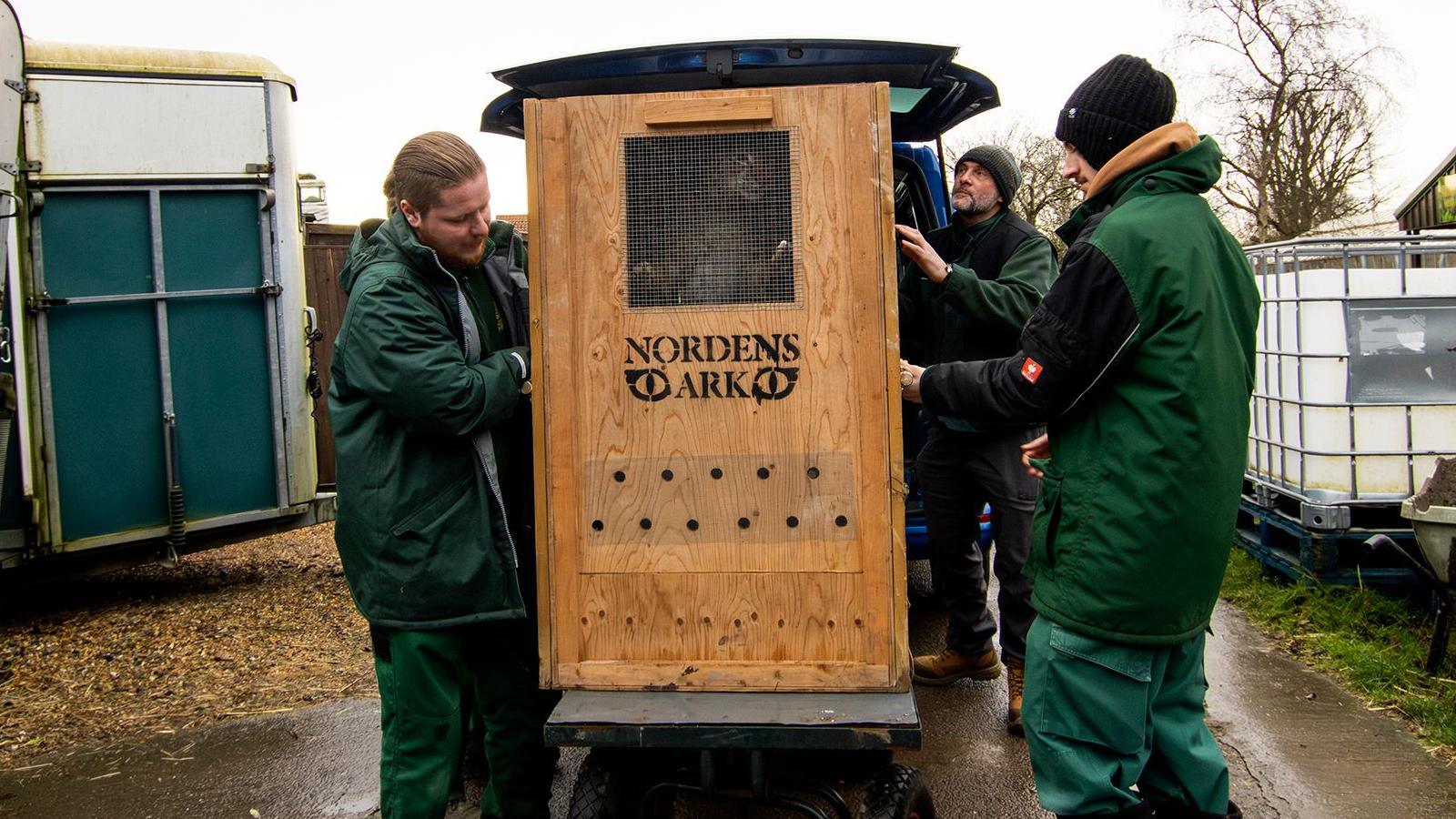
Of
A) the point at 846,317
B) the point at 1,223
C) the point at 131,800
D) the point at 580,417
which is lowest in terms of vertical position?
the point at 131,800

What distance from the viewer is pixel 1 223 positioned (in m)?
4.74

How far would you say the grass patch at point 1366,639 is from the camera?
4.45 meters

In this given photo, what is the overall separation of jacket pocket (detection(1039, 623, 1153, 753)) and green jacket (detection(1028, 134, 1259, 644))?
0.05 metres

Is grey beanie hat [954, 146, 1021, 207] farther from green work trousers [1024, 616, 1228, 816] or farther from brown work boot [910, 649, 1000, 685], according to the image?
green work trousers [1024, 616, 1228, 816]

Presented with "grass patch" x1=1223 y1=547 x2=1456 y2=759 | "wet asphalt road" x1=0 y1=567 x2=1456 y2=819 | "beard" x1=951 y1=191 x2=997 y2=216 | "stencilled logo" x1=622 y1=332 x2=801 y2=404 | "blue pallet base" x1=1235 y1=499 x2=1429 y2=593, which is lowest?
"wet asphalt road" x1=0 y1=567 x2=1456 y2=819

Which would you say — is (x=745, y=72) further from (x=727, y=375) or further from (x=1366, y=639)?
(x=1366, y=639)

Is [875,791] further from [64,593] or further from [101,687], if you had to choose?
[64,593]

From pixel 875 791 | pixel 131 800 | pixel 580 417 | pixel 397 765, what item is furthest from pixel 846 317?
pixel 131 800

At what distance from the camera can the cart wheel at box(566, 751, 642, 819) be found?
3018mm

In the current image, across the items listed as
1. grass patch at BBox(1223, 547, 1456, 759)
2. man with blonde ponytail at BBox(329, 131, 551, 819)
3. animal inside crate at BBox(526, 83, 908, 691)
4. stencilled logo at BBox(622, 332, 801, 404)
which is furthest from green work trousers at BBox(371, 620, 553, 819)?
grass patch at BBox(1223, 547, 1456, 759)

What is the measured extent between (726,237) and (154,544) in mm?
4860

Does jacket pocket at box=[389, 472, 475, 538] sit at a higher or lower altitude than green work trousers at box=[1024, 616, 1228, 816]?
higher

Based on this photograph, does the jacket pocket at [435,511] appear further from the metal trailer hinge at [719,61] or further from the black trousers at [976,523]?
the black trousers at [976,523]

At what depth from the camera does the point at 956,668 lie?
4.82 m
